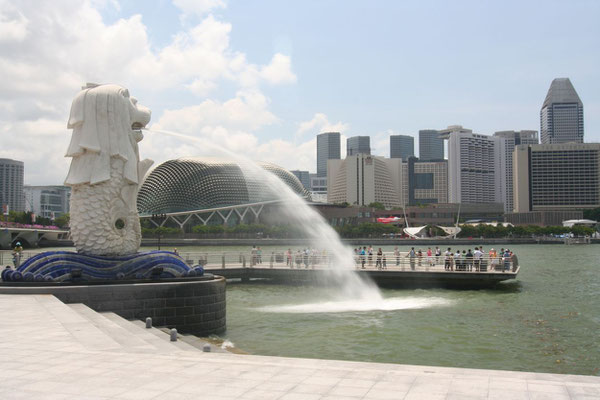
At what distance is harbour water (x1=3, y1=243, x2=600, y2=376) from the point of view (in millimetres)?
14727

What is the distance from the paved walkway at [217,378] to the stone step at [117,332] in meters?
0.10

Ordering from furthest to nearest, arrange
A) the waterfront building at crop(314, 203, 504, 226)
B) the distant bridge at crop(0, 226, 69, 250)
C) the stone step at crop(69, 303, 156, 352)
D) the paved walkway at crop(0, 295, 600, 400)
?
the waterfront building at crop(314, 203, 504, 226)
the distant bridge at crop(0, 226, 69, 250)
the stone step at crop(69, 303, 156, 352)
the paved walkway at crop(0, 295, 600, 400)

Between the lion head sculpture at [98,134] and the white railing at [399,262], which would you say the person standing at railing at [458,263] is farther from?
the lion head sculpture at [98,134]

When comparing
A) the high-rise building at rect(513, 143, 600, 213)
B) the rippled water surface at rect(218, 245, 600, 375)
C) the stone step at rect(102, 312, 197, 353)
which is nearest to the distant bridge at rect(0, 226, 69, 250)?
the rippled water surface at rect(218, 245, 600, 375)

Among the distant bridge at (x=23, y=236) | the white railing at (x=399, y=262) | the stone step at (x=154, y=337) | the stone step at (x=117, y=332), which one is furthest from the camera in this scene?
the distant bridge at (x=23, y=236)

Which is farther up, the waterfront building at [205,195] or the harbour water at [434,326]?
the waterfront building at [205,195]

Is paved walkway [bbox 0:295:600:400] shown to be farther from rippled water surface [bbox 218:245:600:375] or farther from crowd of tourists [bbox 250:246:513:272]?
crowd of tourists [bbox 250:246:513:272]

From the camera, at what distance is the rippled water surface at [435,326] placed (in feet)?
48.3

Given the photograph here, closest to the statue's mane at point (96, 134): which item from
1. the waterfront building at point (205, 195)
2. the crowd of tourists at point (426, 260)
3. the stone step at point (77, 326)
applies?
the stone step at point (77, 326)

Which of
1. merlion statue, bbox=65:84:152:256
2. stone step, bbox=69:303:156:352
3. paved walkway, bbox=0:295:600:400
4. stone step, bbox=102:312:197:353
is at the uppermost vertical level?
merlion statue, bbox=65:84:152:256

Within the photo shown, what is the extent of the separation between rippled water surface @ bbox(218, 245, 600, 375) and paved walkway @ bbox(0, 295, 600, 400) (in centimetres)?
577

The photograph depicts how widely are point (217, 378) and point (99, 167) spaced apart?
11844mm

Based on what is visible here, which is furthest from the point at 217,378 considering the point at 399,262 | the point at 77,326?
the point at 399,262

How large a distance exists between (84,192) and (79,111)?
103 inches
